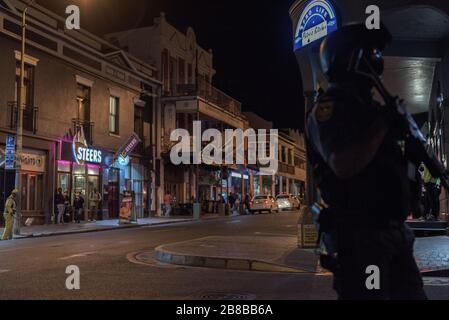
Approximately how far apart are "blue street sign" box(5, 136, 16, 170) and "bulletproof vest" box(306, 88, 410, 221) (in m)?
18.8

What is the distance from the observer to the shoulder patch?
3064mm

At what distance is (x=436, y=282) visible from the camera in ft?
27.6

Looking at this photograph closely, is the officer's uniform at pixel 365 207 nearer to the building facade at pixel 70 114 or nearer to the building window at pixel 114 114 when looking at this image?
the building facade at pixel 70 114

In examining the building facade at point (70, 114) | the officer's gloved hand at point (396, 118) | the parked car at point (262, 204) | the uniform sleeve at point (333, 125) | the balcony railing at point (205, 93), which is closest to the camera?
the uniform sleeve at point (333, 125)

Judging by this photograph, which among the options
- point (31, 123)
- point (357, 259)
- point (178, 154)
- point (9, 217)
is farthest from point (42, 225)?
point (357, 259)

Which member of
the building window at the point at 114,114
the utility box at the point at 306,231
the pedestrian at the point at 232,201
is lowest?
the utility box at the point at 306,231

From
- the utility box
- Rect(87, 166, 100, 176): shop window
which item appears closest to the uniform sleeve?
the utility box

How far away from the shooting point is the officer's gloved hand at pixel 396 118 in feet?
10.2

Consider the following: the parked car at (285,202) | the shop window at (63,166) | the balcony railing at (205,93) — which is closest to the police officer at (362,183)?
the shop window at (63,166)

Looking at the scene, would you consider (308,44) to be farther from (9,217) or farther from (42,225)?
(42,225)

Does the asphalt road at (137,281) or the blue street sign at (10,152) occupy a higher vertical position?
the blue street sign at (10,152)

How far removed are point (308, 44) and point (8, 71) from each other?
50.8ft

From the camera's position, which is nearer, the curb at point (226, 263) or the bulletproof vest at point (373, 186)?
the bulletproof vest at point (373, 186)
